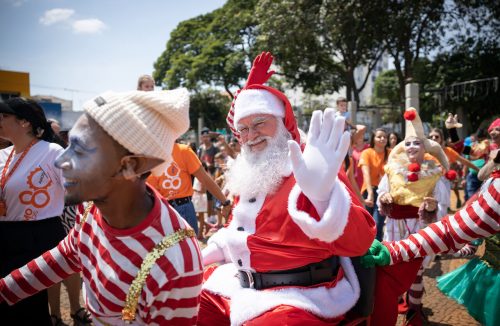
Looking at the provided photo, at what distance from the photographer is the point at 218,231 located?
2.49 m

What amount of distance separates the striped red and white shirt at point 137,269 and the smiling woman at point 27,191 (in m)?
1.39

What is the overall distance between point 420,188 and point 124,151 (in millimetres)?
3241

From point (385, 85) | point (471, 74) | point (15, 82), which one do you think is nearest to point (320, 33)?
point (471, 74)

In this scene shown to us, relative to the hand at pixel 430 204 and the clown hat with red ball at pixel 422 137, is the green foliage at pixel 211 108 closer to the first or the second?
the clown hat with red ball at pixel 422 137

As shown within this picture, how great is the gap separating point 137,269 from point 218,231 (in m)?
1.15

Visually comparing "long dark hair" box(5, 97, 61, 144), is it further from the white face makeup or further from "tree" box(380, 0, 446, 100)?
"tree" box(380, 0, 446, 100)

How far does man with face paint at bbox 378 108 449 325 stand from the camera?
Result: 3.80m

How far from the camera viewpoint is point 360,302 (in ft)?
6.91

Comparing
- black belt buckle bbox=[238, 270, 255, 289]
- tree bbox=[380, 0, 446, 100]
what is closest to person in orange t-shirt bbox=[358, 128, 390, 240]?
black belt buckle bbox=[238, 270, 255, 289]

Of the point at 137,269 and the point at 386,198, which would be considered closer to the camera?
the point at 137,269

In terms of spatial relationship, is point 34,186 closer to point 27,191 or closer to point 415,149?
point 27,191

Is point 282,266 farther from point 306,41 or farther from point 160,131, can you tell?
point 306,41

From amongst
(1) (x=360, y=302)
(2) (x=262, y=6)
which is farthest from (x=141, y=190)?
(2) (x=262, y=6)

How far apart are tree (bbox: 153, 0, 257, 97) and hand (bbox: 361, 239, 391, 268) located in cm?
2276
